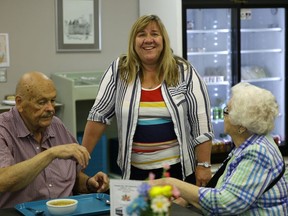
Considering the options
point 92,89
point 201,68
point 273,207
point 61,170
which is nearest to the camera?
point 273,207

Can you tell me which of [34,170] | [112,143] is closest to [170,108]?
[34,170]

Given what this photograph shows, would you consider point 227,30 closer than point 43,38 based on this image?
No

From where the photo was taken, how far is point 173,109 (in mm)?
2664

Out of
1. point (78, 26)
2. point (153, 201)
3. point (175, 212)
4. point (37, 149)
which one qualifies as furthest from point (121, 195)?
point (78, 26)

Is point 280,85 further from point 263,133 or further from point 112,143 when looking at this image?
point 263,133

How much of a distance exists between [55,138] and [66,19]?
2.22m

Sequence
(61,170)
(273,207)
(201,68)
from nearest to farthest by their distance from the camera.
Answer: (273,207), (61,170), (201,68)

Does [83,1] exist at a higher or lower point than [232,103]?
higher

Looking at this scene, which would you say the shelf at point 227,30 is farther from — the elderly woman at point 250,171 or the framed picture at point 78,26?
the elderly woman at point 250,171

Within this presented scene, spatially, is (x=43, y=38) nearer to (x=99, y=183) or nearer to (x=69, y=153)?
(x=99, y=183)

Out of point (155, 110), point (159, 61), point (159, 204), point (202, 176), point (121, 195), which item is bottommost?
point (202, 176)

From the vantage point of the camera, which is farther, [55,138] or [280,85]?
[280,85]

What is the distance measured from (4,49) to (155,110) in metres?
2.01

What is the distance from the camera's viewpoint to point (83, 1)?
4484mm
